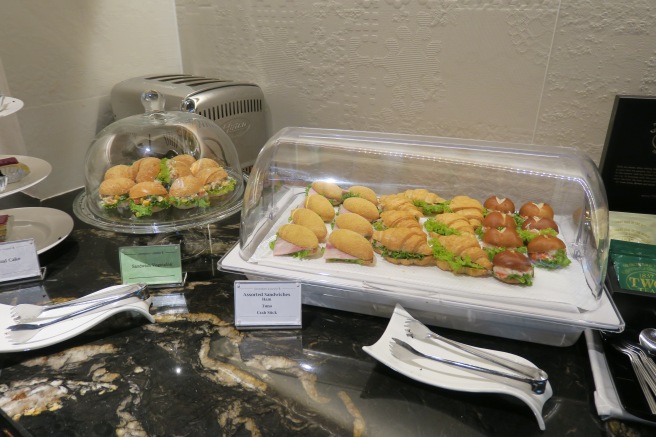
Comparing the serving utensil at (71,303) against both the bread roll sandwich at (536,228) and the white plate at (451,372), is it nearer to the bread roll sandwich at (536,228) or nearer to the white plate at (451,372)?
the white plate at (451,372)

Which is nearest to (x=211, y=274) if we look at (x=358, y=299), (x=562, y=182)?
(x=358, y=299)

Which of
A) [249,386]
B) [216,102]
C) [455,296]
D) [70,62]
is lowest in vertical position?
[249,386]

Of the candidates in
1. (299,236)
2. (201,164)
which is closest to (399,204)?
(299,236)

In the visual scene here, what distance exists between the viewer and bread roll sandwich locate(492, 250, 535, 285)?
99 centimetres

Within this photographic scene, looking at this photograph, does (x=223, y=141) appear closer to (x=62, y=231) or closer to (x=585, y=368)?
(x=62, y=231)

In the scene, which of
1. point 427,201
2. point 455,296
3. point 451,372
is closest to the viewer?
point 451,372

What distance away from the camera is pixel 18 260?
119cm

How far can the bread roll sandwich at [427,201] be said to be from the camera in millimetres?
1254

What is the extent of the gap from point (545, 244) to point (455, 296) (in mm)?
292

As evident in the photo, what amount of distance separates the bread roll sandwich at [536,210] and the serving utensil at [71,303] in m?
0.99

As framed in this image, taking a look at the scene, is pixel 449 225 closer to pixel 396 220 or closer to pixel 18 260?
pixel 396 220

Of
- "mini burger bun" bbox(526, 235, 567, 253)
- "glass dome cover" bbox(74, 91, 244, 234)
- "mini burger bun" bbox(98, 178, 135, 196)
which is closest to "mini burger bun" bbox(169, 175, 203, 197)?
"glass dome cover" bbox(74, 91, 244, 234)

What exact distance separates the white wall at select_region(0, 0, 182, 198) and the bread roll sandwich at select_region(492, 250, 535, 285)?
1.55 meters

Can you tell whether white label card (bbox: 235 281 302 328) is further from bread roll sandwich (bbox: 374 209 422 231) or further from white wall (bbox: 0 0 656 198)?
white wall (bbox: 0 0 656 198)
